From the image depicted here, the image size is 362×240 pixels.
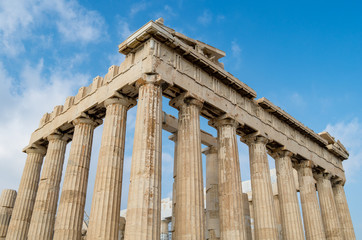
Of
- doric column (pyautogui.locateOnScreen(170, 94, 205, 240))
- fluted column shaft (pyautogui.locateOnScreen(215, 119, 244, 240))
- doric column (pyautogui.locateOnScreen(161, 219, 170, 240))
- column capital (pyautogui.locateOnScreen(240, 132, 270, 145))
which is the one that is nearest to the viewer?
doric column (pyautogui.locateOnScreen(170, 94, 205, 240))

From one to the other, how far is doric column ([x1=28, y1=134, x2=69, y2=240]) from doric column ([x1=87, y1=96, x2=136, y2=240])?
21.5ft

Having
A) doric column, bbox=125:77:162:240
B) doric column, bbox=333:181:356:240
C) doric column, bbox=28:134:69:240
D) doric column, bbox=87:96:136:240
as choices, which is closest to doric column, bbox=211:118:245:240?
doric column, bbox=125:77:162:240

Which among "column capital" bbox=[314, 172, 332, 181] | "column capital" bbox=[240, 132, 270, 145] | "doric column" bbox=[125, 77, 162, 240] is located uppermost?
"column capital" bbox=[240, 132, 270, 145]

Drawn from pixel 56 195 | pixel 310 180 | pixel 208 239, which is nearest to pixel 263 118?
pixel 310 180

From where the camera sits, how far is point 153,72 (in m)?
18.8

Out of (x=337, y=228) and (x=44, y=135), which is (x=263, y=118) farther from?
(x=44, y=135)

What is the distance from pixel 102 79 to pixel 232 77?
8.90m

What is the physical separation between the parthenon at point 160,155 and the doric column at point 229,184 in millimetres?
64

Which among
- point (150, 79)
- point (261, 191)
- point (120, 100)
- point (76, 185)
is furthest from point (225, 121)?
point (76, 185)

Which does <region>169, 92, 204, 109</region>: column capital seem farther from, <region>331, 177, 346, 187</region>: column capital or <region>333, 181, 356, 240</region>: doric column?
<region>333, 181, 356, 240</region>: doric column

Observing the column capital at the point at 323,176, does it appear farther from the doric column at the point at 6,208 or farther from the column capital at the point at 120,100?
the doric column at the point at 6,208

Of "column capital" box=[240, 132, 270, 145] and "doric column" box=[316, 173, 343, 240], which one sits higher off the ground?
"column capital" box=[240, 132, 270, 145]

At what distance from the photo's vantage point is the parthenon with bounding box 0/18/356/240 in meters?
17.4

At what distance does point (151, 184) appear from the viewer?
16047 mm
